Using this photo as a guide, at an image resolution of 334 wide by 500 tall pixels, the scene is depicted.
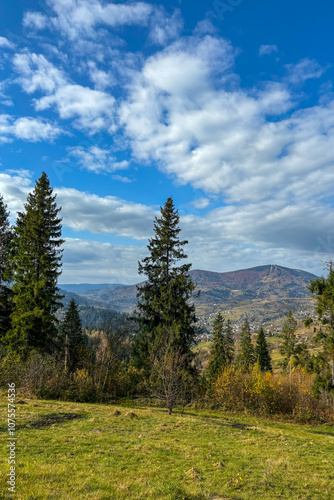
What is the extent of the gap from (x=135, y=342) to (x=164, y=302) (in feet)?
16.1

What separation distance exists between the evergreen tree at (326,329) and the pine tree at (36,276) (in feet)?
82.7

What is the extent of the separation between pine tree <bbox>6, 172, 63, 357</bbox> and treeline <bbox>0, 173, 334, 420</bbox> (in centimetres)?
9

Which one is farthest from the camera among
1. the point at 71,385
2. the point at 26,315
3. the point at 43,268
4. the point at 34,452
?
the point at 43,268

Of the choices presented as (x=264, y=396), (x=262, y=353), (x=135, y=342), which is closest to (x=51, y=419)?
(x=135, y=342)

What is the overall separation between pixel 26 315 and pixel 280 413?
23433mm

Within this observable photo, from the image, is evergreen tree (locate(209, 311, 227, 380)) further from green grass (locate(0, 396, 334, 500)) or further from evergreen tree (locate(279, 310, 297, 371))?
green grass (locate(0, 396, 334, 500))

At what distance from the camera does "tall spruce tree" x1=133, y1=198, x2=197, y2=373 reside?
23891mm

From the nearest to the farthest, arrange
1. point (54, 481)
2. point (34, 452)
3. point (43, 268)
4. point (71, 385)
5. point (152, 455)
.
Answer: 1. point (54, 481)
2. point (34, 452)
3. point (152, 455)
4. point (71, 385)
5. point (43, 268)

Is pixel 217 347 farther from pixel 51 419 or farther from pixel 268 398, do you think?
pixel 51 419

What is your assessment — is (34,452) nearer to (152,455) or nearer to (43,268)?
(152,455)

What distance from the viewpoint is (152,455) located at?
9.12 metres

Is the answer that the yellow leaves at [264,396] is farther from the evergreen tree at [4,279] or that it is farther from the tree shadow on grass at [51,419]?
the evergreen tree at [4,279]

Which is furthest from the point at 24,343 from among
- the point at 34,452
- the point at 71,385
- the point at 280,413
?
the point at 280,413

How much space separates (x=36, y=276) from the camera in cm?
2569
